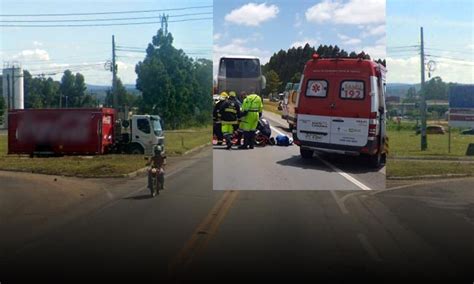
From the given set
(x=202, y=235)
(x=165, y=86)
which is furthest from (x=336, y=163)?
(x=165, y=86)

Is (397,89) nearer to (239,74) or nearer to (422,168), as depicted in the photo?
(239,74)

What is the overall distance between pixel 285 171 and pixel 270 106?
73 centimetres

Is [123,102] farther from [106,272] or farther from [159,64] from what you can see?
[106,272]

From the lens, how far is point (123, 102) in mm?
10250

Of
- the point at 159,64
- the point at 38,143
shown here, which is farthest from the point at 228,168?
the point at 38,143

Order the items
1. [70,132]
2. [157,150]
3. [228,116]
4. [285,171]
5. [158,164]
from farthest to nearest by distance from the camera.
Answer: [70,132], [157,150], [158,164], [285,171], [228,116]

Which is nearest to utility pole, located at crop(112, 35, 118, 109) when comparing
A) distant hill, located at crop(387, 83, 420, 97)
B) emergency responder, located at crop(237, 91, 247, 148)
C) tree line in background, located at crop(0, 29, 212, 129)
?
tree line in background, located at crop(0, 29, 212, 129)

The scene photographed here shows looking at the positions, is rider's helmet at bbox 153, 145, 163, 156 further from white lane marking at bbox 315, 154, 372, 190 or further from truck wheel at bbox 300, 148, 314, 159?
white lane marking at bbox 315, 154, 372, 190

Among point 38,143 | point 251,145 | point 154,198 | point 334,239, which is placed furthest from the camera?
point 38,143

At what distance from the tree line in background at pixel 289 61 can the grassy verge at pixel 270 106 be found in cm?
12

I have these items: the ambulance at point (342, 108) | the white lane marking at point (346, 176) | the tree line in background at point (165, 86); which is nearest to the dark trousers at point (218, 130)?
the tree line in background at point (165, 86)

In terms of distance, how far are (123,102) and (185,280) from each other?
4.82m

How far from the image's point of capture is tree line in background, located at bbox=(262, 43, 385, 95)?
7.57 meters

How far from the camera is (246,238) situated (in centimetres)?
726
